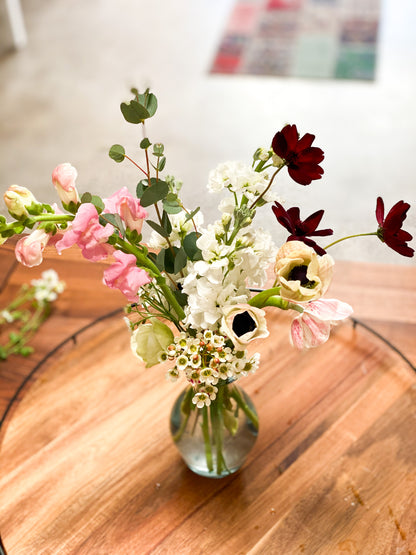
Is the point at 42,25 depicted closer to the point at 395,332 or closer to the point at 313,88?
the point at 313,88

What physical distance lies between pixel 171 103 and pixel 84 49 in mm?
676

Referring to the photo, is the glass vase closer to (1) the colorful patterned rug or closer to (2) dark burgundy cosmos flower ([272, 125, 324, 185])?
(2) dark burgundy cosmos flower ([272, 125, 324, 185])

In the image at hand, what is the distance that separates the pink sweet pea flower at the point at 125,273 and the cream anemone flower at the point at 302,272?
166mm

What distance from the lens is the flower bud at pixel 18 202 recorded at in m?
0.82

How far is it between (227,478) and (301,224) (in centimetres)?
51

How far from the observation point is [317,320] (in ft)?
2.74

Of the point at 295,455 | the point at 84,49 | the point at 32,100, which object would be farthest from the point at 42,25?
the point at 295,455

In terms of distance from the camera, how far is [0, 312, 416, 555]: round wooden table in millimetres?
1083

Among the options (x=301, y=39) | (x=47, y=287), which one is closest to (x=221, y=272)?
(x=47, y=287)

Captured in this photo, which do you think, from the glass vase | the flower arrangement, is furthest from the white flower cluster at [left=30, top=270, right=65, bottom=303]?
the flower arrangement

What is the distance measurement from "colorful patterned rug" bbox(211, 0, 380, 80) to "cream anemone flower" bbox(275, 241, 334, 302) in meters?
2.52

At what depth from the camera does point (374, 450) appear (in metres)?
1.19

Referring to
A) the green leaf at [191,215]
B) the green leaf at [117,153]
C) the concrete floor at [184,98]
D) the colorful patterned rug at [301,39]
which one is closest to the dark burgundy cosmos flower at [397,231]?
the green leaf at [191,215]

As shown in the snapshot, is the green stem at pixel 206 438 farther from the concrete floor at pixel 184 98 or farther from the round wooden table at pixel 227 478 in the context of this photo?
the concrete floor at pixel 184 98
